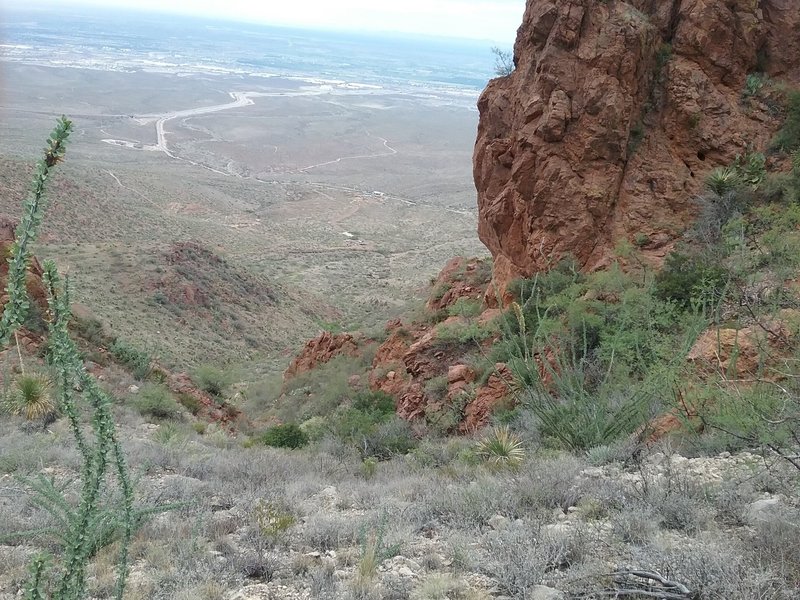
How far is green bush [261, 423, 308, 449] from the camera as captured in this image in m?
10.4

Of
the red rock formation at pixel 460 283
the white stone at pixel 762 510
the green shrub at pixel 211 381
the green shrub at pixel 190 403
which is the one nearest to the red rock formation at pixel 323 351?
the green shrub at pixel 211 381

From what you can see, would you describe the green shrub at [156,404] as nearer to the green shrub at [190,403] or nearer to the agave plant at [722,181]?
the green shrub at [190,403]

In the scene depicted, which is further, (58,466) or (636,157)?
(636,157)

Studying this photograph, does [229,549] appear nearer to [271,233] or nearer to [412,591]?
[412,591]

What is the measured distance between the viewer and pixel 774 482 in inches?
196

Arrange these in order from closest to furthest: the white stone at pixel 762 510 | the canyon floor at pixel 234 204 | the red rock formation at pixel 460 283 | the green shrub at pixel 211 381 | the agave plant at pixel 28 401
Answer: the white stone at pixel 762 510, the agave plant at pixel 28 401, the red rock formation at pixel 460 283, the green shrub at pixel 211 381, the canyon floor at pixel 234 204

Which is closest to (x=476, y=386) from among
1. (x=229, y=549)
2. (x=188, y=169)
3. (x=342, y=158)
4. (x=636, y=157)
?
(x=636, y=157)

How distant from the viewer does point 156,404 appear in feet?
39.8

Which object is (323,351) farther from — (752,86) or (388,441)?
(752,86)

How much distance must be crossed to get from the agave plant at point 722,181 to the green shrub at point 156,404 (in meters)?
11.8

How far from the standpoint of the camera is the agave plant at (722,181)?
1176 cm

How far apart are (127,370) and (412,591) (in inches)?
499

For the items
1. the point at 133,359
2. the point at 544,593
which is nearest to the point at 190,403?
the point at 133,359

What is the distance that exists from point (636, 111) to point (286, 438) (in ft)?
33.0
